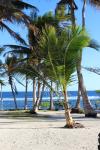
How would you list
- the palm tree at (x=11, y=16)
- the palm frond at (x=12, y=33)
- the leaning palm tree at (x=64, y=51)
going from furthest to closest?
the palm frond at (x=12, y=33)
the palm tree at (x=11, y=16)
the leaning palm tree at (x=64, y=51)

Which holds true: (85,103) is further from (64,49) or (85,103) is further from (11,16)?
(64,49)

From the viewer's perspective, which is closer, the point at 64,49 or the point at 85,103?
the point at 64,49

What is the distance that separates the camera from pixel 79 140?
12.5 m

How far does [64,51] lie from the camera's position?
1722 centimetres

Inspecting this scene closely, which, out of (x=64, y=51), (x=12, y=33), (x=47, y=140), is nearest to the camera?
(x=47, y=140)

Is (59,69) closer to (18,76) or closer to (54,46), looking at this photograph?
(54,46)

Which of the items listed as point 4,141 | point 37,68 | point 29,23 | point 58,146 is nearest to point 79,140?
point 58,146

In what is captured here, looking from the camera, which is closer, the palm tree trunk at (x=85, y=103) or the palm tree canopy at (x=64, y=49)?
the palm tree canopy at (x=64, y=49)

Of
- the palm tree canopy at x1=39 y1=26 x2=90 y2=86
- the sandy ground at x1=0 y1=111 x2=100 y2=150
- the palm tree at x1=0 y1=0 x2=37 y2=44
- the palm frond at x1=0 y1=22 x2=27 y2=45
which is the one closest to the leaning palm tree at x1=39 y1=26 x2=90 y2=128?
the palm tree canopy at x1=39 y1=26 x2=90 y2=86

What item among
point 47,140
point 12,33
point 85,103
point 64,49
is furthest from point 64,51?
point 12,33

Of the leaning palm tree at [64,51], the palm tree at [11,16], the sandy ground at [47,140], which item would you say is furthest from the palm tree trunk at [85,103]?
the sandy ground at [47,140]

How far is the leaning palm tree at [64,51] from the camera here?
56.2 ft

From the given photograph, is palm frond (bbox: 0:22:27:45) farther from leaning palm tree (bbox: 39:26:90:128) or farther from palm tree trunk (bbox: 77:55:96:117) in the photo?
leaning palm tree (bbox: 39:26:90:128)

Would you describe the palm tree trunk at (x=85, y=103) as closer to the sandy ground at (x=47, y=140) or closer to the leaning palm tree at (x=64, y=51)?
the leaning palm tree at (x=64, y=51)
